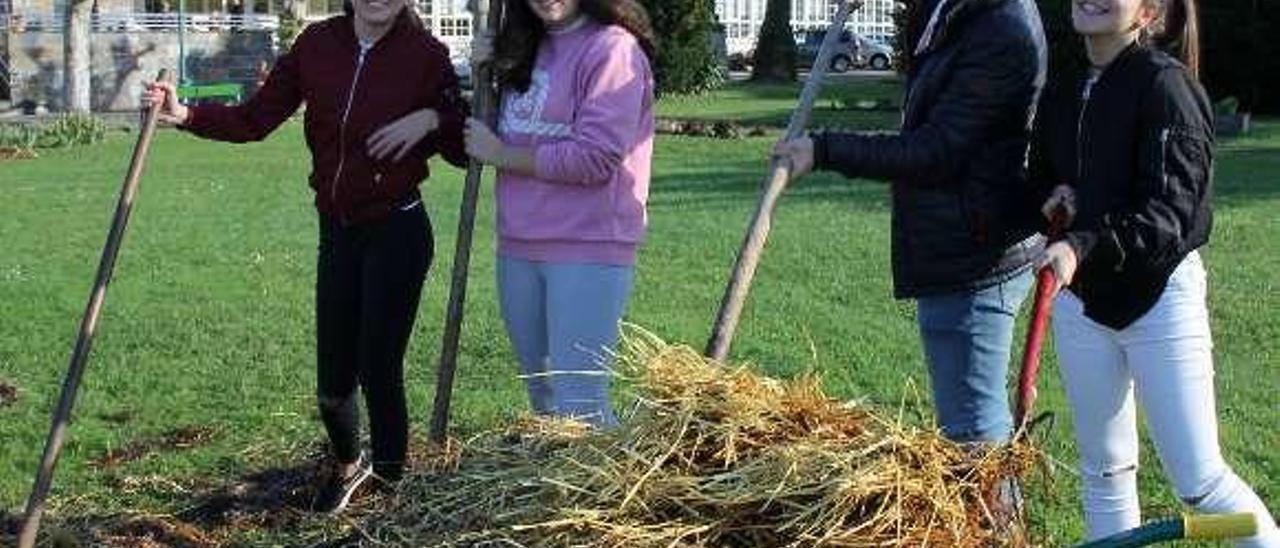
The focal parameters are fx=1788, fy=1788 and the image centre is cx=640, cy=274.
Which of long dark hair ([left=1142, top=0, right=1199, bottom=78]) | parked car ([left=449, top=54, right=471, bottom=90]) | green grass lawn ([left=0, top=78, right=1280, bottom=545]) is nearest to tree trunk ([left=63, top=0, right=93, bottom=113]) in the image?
parked car ([left=449, top=54, right=471, bottom=90])

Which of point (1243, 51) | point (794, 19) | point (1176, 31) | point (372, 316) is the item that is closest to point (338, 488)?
point (372, 316)

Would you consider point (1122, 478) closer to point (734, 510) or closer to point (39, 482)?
point (734, 510)

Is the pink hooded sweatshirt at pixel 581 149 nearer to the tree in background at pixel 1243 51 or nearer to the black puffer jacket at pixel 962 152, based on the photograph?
the black puffer jacket at pixel 962 152

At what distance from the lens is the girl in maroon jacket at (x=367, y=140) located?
4.78m

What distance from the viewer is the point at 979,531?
2.88 meters

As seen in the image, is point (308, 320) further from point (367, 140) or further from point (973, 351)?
point (973, 351)

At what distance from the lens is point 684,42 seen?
3459cm

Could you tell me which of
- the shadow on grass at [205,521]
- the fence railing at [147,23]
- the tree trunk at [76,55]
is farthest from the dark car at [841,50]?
the shadow on grass at [205,521]

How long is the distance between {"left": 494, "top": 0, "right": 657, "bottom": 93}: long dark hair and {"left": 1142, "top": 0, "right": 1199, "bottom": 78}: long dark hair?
1.31m

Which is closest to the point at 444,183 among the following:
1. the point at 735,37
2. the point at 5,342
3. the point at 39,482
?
the point at 5,342

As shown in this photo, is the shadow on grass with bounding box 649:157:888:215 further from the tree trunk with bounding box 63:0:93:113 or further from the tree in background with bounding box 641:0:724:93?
the tree trunk with bounding box 63:0:93:113

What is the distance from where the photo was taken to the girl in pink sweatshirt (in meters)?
4.45

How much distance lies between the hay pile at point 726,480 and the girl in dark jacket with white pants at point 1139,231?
2.70 feet

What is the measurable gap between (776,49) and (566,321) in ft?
131
